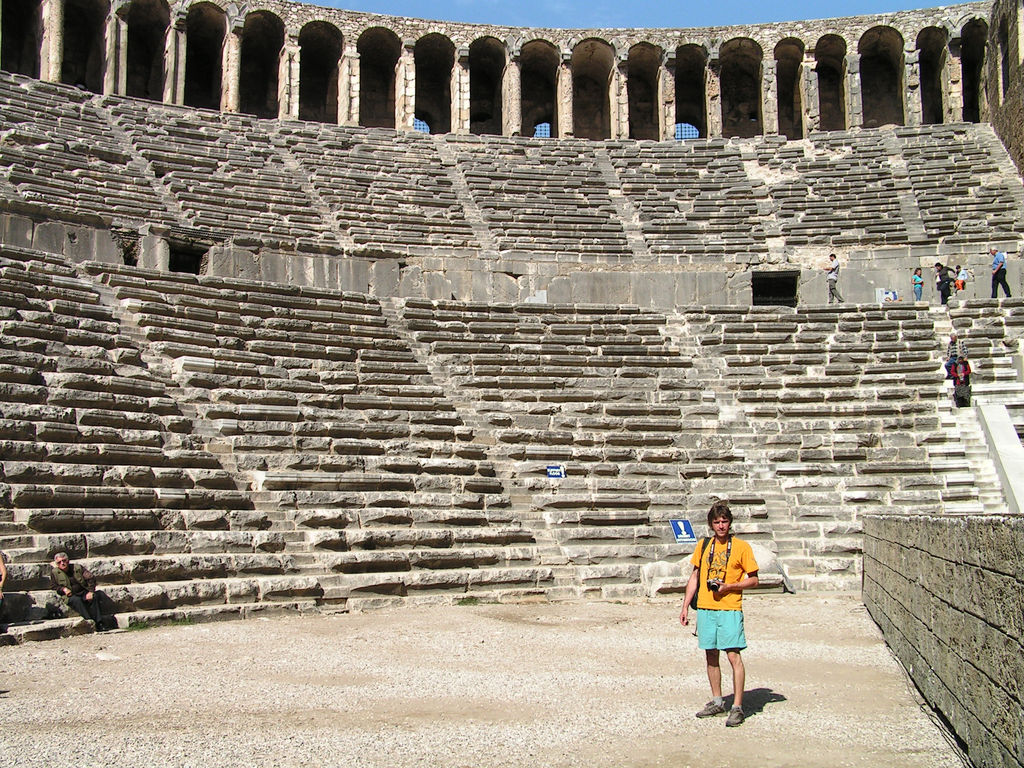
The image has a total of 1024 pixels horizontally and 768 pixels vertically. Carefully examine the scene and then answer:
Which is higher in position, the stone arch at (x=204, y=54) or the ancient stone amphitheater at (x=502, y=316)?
the stone arch at (x=204, y=54)

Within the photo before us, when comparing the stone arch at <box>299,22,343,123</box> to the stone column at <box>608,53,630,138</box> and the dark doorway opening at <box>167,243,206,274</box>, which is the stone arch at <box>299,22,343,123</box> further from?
the dark doorway opening at <box>167,243,206,274</box>

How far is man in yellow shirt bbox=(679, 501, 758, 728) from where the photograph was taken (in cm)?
577

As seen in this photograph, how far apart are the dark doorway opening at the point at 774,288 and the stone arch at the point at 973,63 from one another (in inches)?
477

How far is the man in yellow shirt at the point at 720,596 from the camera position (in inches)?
227

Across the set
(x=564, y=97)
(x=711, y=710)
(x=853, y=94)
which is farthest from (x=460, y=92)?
(x=711, y=710)

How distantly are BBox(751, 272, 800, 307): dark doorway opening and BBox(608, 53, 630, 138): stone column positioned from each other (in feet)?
32.7

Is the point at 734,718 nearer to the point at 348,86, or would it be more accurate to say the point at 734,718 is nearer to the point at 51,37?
the point at 348,86

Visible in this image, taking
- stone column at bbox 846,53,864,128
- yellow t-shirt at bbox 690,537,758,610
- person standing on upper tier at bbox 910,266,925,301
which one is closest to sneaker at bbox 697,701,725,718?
yellow t-shirt at bbox 690,537,758,610

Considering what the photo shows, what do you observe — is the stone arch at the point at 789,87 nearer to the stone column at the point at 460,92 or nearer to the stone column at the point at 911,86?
the stone column at the point at 911,86

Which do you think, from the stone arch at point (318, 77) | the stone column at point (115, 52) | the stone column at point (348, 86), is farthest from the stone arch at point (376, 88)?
the stone column at point (115, 52)

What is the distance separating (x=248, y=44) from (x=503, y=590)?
80.2 feet

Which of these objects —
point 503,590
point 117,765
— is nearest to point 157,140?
point 503,590

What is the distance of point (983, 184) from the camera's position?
2391cm

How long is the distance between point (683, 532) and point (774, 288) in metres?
11.1
